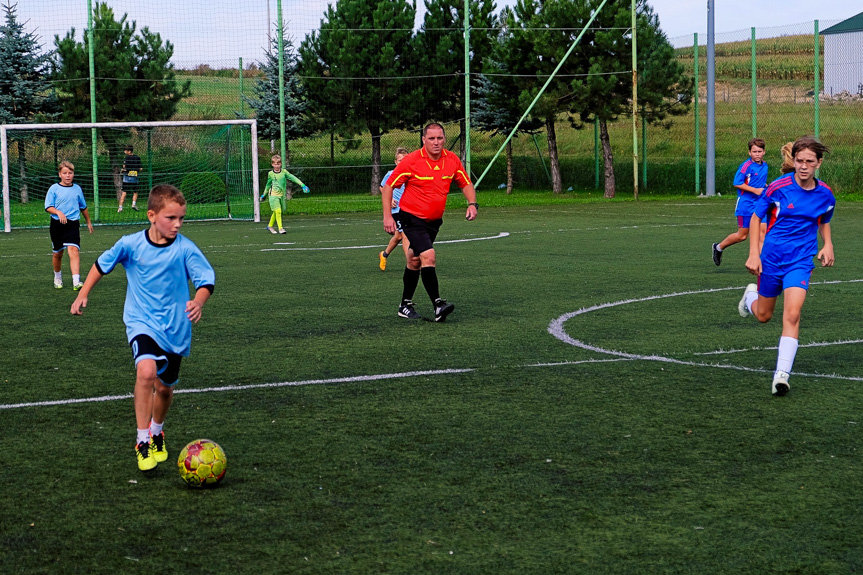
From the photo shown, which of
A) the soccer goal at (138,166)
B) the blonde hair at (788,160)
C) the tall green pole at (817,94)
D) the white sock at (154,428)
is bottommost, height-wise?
the white sock at (154,428)

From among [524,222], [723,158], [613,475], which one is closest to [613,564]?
[613,475]

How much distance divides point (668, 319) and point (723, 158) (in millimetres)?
26387

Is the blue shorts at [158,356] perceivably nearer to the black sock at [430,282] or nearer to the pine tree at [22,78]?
the black sock at [430,282]

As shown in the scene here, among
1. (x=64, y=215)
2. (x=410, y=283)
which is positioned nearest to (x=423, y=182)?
(x=410, y=283)

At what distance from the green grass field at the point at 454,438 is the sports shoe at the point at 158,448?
45 mm

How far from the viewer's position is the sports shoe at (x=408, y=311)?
32.8 ft

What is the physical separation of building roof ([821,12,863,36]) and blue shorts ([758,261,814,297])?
29575mm

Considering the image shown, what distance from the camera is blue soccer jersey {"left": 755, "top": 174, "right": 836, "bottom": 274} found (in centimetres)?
702

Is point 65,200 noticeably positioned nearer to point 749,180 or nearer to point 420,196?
point 420,196

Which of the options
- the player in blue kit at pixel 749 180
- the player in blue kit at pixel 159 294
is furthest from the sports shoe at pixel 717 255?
the player in blue kit at pixel 159 294

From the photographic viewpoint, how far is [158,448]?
5398 mm

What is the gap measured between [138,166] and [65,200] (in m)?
15.0

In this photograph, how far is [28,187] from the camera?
26156mm

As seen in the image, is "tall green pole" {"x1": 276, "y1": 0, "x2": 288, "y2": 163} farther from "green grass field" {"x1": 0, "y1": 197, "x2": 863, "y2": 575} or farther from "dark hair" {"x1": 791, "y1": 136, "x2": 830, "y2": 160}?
"dark hair" {"x1": 791, "y1": 136, "x2": 830, "y2": 160}
